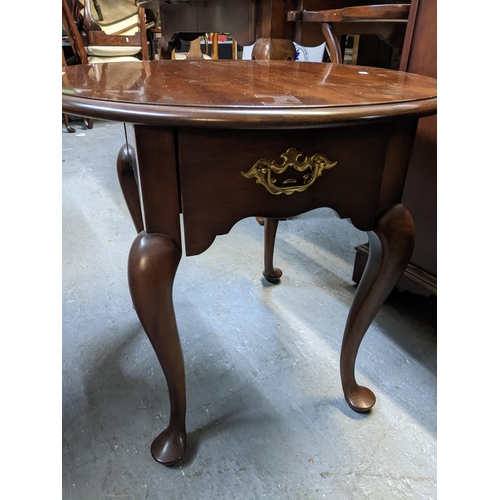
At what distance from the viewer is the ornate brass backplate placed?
482 mm

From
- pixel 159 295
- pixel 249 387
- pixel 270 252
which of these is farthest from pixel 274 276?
pixel 159 295

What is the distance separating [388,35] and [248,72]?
1.89ft

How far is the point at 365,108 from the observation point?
1.44 ft

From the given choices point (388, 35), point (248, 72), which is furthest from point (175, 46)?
point (248, 72)

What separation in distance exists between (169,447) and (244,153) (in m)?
0.51

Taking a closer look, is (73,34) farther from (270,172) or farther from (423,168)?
(270,172)

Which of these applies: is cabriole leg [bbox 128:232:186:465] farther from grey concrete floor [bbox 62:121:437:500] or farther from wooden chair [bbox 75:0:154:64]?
wooden chair [bbox 75:0:154:64]

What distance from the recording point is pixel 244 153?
47cm

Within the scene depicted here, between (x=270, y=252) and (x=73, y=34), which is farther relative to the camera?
(x=73, y=34)

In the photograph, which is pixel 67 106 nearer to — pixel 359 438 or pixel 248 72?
pixel 248 72

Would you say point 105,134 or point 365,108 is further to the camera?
point 105,134

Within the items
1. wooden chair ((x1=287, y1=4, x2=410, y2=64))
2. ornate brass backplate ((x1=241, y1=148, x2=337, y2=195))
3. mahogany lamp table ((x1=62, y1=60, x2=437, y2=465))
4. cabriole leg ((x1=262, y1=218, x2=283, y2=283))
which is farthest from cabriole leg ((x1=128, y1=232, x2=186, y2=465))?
wooden chair ((x1=287, y1=4, x2=410, y2=64))

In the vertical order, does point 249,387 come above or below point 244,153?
below

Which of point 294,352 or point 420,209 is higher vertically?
point 420,209
